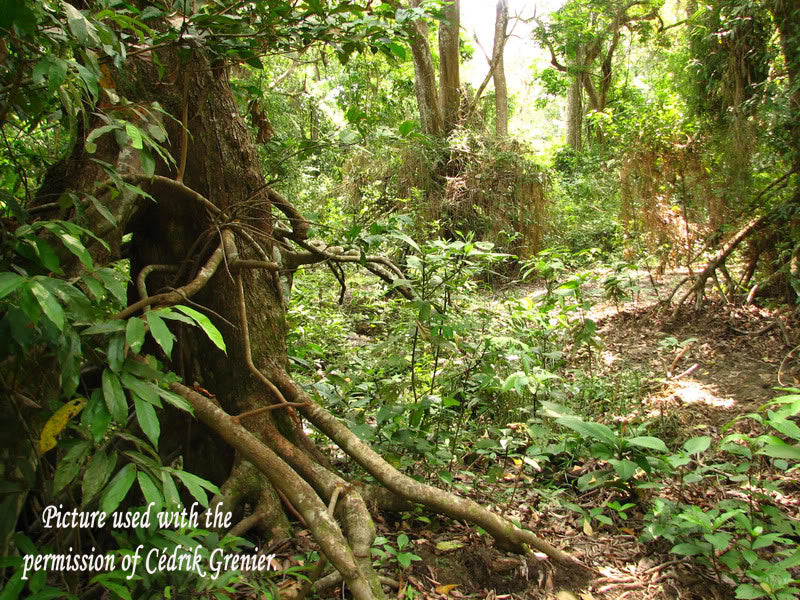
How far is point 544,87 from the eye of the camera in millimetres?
16734

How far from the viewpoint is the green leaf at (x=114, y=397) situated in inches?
44.2

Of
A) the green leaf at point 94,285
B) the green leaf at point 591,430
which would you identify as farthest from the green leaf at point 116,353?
the green leaf at point 591,430

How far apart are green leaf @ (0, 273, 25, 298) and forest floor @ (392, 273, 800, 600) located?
1785 millimetres

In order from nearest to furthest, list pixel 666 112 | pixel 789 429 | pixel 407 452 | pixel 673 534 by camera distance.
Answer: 1. pixel 789 429
2. pixel 673 534
3. pixel 407 452
4. pixel 666 112

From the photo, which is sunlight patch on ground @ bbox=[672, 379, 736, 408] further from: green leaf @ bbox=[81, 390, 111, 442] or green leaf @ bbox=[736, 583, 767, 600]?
green leaf @ bbox=[81, 390, 111, 442]

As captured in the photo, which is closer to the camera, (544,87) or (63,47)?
(63,47)

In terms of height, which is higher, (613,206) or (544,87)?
(544,87)

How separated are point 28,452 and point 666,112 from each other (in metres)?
6.45


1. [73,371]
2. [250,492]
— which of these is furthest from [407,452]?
[73,371]

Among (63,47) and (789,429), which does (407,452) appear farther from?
(63,47)

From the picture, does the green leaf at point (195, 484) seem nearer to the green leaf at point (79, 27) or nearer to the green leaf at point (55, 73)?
the green leaf at point (55, 73)

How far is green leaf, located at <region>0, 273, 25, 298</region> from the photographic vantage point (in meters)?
Result: 1.00

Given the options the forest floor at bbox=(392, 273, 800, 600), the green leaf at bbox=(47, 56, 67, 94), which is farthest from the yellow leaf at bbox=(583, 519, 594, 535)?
the green leaf at bbox=(47, 56, 67, 94)

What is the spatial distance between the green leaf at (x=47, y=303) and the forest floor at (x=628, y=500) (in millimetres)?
1639
